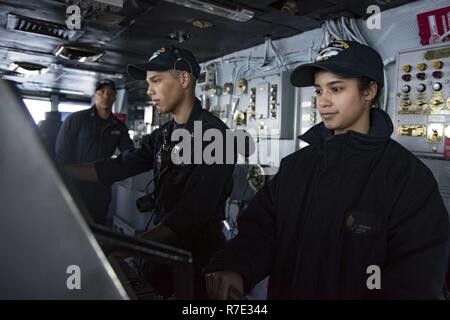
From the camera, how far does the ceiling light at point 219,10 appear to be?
115 inches

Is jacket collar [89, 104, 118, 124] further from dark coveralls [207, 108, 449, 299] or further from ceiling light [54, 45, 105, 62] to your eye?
dark coveralls [207, 108, 449, 299]

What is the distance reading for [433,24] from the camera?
2.56 meters

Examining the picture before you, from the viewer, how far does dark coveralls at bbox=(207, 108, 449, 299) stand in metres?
1.11

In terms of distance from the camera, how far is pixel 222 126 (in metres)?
1.80

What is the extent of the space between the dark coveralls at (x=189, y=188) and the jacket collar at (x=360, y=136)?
1.51 ft

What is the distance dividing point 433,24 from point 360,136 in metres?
1.89

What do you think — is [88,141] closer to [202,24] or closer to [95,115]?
[95,115]

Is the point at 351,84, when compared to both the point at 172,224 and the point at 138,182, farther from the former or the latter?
the point at 138,182

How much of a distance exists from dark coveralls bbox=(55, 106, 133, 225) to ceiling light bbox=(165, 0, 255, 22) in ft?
5.00

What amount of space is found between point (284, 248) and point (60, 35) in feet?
13.3

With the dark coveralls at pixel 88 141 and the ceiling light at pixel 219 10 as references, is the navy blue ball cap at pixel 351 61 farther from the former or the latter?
the dark coveralls at pixel 88 141

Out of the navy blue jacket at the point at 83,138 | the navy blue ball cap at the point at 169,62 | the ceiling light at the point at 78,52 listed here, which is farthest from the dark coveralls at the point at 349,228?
the ceiling light at the point at 78,52

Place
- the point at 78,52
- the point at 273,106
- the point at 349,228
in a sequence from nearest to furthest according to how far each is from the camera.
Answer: the point at 349,228 → the point at 273,106 → the point at 78,52

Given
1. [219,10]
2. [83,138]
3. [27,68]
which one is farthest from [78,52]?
[219,10]
